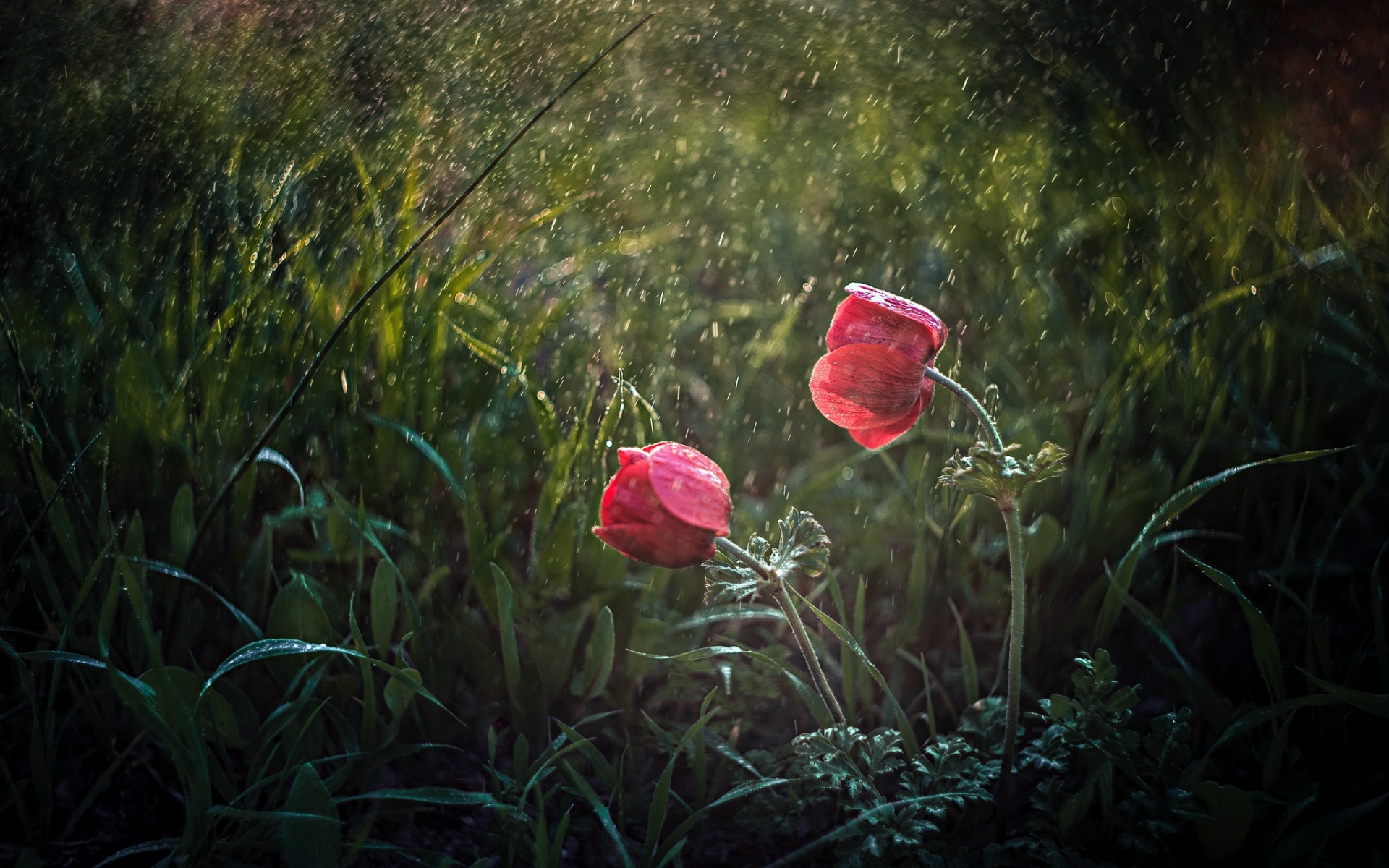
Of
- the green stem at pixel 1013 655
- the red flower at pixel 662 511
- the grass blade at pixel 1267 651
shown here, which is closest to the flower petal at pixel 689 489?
the red flower at pixel 662 511

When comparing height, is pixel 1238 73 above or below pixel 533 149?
above

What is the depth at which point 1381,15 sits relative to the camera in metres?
2.04

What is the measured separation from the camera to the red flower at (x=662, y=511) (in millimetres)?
849

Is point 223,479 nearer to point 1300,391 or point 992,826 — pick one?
point 992,826

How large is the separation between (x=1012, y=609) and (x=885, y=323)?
0.95 feet

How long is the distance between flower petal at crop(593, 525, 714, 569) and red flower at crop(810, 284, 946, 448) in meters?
0.18

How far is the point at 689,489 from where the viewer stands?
2.81 feet

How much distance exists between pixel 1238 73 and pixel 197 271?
2.18m

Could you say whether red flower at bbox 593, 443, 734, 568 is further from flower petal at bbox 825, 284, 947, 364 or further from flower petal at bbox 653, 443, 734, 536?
flower petal at bbox 825, 284, 947, 364

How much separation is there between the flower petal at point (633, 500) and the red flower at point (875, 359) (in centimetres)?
19

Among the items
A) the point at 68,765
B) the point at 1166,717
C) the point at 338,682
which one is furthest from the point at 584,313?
the point at 1166,717

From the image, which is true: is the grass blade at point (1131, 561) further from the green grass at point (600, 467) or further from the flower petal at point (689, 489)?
the flower petal at point (689, 489)

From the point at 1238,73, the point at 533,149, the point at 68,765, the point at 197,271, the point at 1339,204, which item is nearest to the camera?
the point at 68,765

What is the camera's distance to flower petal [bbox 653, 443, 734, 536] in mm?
845
